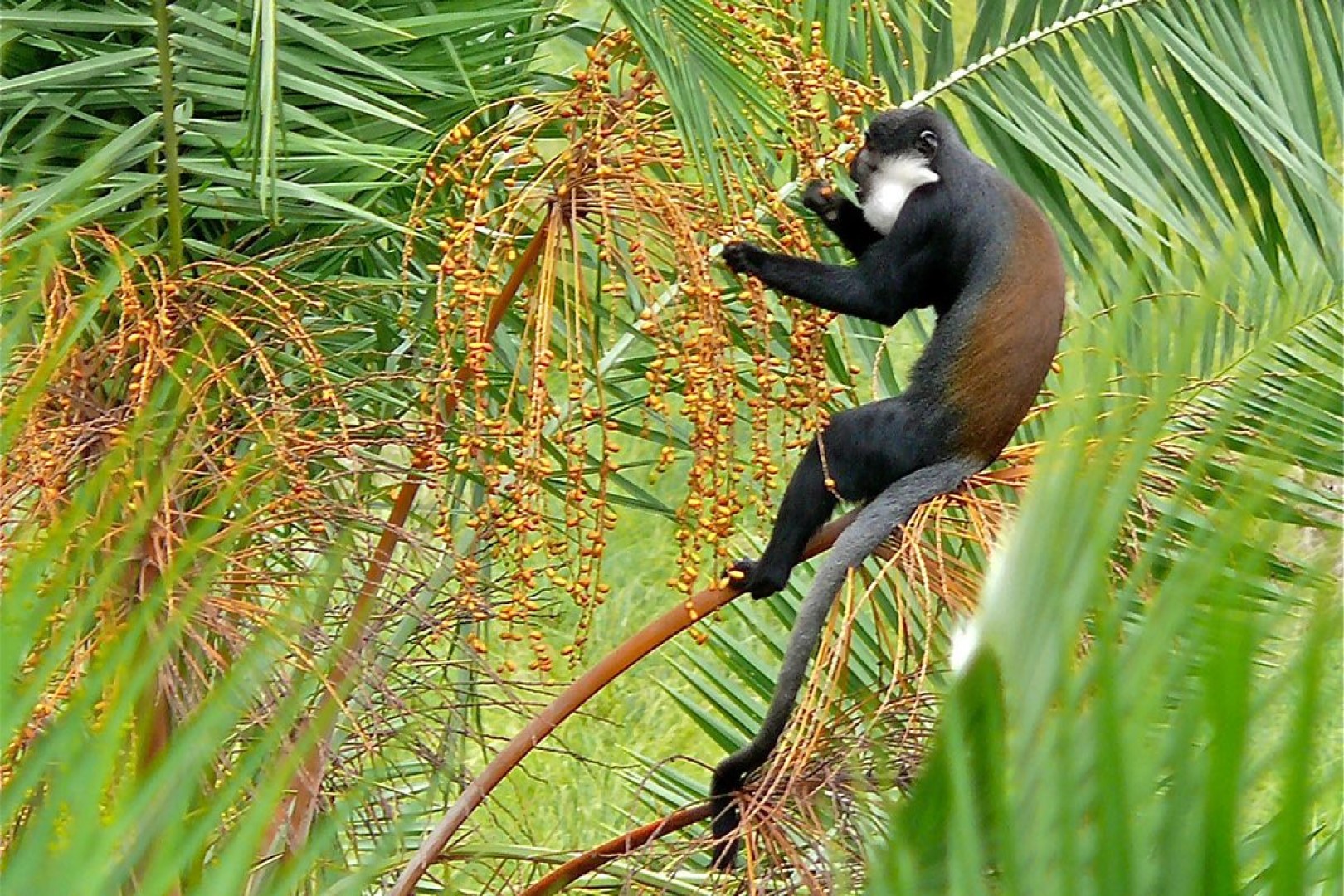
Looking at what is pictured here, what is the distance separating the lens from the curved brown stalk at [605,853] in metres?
1.52

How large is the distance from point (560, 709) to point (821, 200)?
0.93 metres

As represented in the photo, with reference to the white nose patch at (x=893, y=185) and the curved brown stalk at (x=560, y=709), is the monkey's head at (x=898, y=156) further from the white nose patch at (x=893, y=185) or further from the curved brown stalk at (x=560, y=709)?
the curved brown stalk at (x=560, y=709)

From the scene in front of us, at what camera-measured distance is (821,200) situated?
220 cm

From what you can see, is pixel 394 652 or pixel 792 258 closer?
pixel 394 652

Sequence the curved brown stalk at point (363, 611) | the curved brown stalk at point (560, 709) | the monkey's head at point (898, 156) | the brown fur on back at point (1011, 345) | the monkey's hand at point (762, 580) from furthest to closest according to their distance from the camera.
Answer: the monkey's head at point (898, 156) → the brown fur on back at point (1011, 345) → the monkey's hand at point (762, 580) → the curved brown stalk at point (560, 709) → the curved brown stalk at point (363, 611)

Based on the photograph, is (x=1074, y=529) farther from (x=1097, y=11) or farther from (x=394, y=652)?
(x=1097, y=11)

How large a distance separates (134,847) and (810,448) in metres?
1.47

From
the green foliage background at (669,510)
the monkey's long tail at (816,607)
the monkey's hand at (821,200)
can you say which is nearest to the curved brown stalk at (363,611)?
the green foliage background at (669,510)

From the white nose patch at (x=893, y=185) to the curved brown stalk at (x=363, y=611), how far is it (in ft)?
2.15

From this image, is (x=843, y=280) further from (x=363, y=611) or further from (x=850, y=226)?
(x=363, y=611)

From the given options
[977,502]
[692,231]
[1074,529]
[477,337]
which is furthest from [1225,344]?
[1074,529]

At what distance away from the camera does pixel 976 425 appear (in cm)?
204

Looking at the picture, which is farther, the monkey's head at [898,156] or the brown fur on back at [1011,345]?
the monkey's head at [898,156]

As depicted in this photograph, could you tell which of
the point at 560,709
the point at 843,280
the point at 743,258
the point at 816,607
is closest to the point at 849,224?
the point at 843,280
